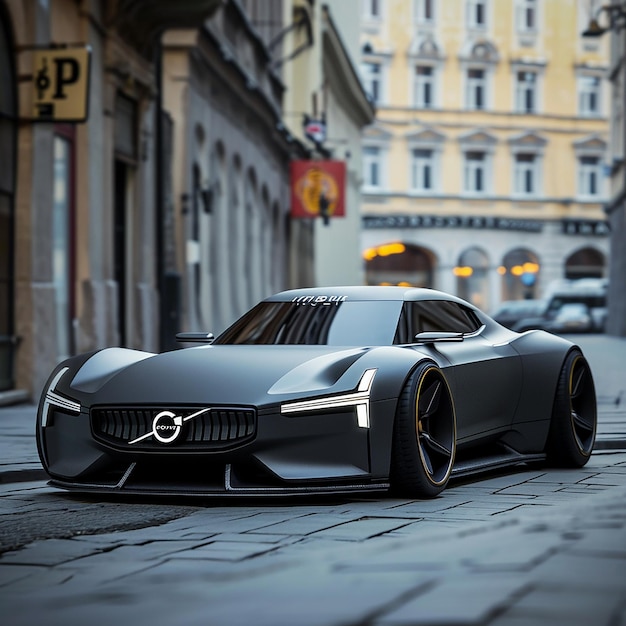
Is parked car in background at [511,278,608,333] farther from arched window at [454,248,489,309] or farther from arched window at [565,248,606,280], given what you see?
arched window at [565,248,606,280]

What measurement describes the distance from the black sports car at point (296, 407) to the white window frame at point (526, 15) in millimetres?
69425

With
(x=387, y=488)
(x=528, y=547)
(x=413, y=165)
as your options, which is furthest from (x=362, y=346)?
(x=413, y=165)

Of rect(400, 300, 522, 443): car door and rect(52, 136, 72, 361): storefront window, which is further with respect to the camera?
rect(52, 136, 72, 361): storefront window

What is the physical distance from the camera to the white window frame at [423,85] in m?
75.8

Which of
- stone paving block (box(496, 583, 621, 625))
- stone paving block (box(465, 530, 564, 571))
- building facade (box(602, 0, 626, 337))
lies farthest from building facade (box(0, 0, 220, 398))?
building facade (box(602, 0, 626, 337))

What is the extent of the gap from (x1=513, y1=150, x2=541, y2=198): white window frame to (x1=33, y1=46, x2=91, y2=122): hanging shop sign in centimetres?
6051

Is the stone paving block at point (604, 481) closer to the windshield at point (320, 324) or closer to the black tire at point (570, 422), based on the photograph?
the black tire at point (570, 422)

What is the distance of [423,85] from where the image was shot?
7575cm

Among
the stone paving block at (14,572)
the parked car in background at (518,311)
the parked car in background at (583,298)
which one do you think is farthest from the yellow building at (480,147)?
Answer: the stone paving block at (14,572)

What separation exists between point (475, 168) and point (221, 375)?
69.3 meters

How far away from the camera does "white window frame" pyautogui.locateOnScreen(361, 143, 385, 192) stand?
74.9 metres

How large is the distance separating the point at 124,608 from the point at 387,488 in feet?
11.9

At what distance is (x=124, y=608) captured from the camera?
12.7 ft

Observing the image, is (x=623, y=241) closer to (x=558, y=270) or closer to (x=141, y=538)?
(x=558, y=270)
